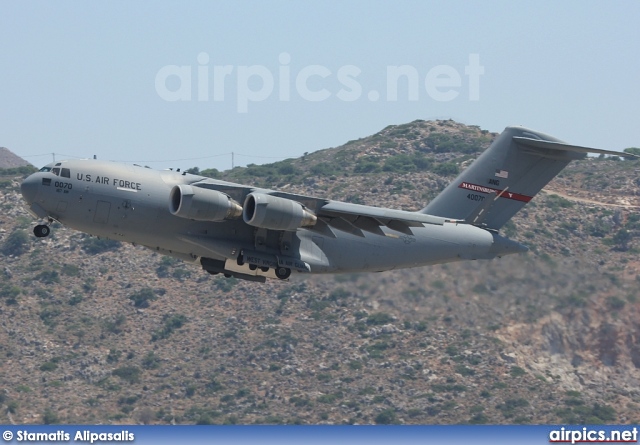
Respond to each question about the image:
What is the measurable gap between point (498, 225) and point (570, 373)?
42.7ft

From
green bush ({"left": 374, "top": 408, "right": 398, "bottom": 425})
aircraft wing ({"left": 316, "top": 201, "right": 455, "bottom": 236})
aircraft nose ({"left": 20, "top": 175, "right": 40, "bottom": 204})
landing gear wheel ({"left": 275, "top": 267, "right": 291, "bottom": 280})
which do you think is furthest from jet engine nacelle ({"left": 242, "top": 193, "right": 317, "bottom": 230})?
green bush ({"left": 374, "top": 408, "right": 398, "bottom": 425})

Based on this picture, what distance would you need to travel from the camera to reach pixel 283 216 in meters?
27.4

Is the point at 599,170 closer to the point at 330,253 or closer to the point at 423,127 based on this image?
the point at 423,127

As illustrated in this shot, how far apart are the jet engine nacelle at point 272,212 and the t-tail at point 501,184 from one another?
195 inches

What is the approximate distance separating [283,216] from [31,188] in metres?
5.35

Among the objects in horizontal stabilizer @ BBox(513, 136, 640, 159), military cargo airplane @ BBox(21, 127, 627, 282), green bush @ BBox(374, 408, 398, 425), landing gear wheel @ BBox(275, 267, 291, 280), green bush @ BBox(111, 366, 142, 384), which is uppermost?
horizontal stabilizer @ BBox(513, 136, 640, 159)

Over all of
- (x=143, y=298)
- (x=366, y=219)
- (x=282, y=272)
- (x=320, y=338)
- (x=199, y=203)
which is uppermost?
(x=199, y=203)

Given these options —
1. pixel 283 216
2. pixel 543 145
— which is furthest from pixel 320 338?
pixel 283 216

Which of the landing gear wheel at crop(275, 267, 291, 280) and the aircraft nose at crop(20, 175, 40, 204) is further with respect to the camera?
the landing gear wheel at crop(275, 267, 291, 280)

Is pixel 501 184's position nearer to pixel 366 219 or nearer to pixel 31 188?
pixel 366 219

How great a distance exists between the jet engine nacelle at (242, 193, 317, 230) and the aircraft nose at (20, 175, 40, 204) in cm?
440

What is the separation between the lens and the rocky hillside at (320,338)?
3622 cm

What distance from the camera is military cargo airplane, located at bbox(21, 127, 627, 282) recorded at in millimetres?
26828

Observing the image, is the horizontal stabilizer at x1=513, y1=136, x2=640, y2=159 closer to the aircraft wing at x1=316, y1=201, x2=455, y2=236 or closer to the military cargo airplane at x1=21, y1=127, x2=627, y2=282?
the military cargo airplane at x1=21, y1=127, x2=627, y2=282
